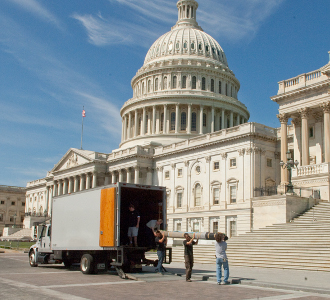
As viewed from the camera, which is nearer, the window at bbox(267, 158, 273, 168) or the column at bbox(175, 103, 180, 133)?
the window at bbox(267, 158, 273, 168)

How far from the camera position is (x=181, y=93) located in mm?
84750

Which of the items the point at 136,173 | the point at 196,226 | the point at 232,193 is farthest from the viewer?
the point at 136,173

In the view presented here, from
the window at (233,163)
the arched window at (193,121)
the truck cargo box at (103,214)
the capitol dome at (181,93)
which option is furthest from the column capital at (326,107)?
the arched window at (193,121)

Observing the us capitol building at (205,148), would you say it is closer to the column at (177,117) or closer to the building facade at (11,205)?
the column at (177,117)

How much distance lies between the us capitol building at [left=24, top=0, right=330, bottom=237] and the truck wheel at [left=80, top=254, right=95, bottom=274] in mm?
21049

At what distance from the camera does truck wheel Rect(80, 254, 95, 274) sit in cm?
2094

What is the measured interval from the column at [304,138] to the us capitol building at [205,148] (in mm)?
→ 102

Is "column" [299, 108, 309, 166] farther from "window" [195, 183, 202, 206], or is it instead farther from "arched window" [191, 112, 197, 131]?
"arched window" [191, 112, 197, 131]

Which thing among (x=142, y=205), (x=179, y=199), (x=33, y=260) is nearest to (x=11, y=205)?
(x=179, y=199)

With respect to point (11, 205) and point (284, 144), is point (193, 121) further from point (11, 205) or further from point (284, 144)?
point (11, 205)

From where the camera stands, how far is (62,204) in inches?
957

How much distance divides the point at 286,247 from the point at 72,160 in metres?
63.2

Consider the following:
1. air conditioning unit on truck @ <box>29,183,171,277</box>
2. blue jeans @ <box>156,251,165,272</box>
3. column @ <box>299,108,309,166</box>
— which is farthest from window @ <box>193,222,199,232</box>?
blue jeans @ <box>156,251,165,272</box>

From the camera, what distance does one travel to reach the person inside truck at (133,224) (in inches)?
810
